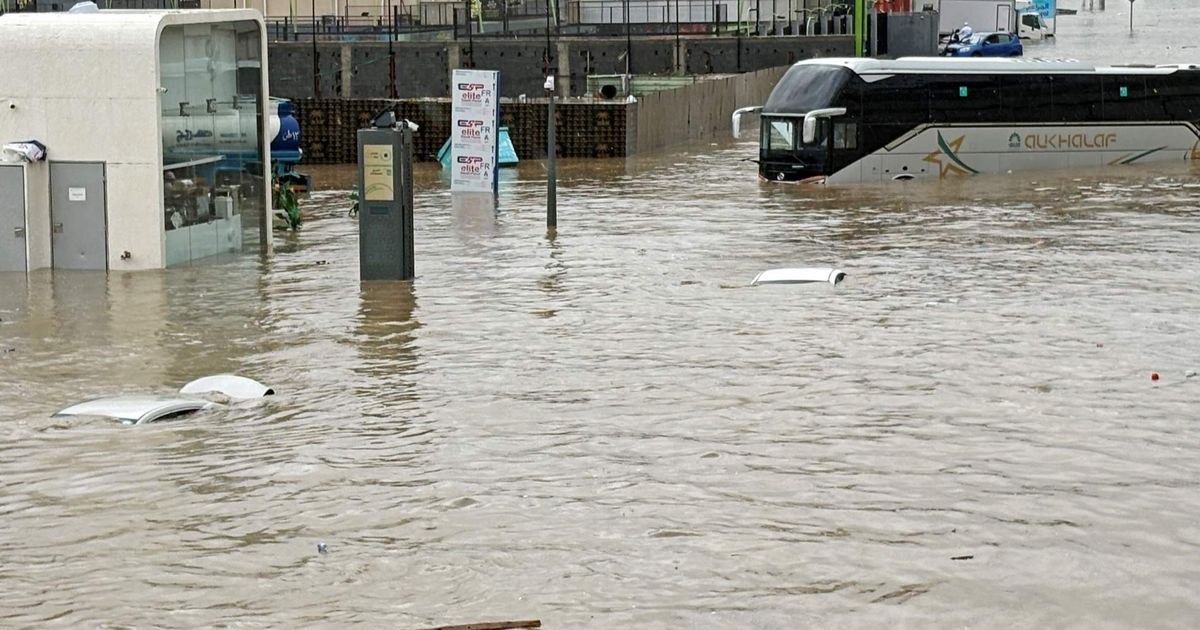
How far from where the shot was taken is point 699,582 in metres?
10.1

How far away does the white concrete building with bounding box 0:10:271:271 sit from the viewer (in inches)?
922

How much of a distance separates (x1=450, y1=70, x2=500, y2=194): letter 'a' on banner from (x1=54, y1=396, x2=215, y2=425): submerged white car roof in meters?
19.3

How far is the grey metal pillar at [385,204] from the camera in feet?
73.4

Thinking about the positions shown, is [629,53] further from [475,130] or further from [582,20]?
[475,130]

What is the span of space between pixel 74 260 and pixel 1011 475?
594 inches

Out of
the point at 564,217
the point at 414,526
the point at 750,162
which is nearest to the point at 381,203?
the point at 564,217

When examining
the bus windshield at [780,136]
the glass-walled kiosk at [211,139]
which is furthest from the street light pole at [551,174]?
the bus windshield at [780,136]

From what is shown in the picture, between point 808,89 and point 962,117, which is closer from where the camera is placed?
point 808,89

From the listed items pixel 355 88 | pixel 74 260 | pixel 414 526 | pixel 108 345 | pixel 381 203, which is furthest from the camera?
pixel 355 88

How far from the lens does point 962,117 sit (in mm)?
39594

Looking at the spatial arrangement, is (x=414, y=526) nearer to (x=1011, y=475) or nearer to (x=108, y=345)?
(x=1011, y=475)

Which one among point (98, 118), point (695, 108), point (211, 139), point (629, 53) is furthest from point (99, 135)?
point (629, 53)

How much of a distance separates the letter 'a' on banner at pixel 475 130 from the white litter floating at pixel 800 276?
12.6 m

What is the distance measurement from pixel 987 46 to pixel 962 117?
47.5 m
